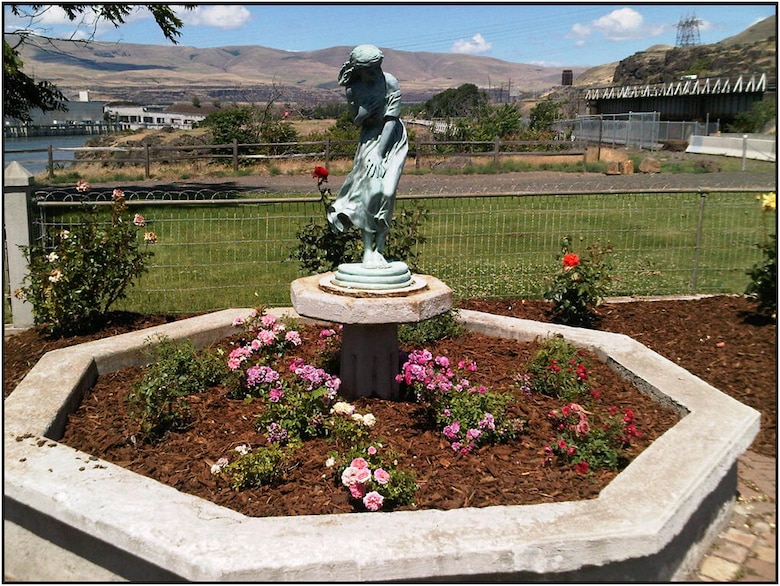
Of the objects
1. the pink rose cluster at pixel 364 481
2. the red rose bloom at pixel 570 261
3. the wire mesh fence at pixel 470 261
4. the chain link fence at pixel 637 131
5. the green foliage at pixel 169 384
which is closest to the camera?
the pink rose cluster at pixel 364 481

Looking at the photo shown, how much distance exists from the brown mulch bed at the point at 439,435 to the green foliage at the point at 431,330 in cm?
14

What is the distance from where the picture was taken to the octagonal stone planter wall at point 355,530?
291 cm

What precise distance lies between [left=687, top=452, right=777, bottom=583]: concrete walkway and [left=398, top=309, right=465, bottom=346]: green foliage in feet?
8.31

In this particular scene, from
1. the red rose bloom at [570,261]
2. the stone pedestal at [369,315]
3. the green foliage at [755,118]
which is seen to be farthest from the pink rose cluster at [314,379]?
the green foliage at [755,118]

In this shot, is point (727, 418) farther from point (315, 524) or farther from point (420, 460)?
point (315, 524)

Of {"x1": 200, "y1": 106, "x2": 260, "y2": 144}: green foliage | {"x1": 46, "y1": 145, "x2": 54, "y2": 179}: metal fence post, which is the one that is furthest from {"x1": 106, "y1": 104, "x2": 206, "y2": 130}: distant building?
{"x1": 46, "y1": 145, "x2": 54, "y2": 179}: metal fence post

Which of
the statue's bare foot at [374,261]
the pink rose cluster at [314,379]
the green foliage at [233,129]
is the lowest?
the pink rose cluster at [314,379]

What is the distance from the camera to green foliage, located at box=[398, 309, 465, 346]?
20.2ft

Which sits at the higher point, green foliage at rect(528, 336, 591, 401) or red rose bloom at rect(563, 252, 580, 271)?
red rose bloom at rect(563, 252, 580, 271)

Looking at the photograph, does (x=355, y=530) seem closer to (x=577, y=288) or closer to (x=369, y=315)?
(x=369, y=315)

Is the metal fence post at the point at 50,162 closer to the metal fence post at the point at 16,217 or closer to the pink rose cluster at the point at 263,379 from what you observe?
the metal fence post at the point at 16,217

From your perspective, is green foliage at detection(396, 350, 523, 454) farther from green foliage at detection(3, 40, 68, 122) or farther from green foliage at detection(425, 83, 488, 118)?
green foliage at detection(425, 83, 488, 118)

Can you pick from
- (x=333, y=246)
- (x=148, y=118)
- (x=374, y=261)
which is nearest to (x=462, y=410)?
(x=374, y=261)

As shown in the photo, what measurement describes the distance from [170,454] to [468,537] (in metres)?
2.03
